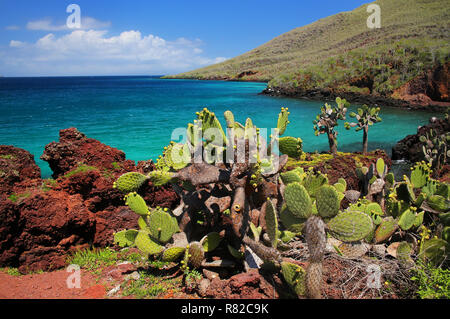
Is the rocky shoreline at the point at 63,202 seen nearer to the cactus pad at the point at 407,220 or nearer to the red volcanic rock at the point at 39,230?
the red volcanic rock at the point at 39,230

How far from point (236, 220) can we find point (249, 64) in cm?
11209

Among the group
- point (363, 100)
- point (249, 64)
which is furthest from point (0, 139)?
point (249, 64)

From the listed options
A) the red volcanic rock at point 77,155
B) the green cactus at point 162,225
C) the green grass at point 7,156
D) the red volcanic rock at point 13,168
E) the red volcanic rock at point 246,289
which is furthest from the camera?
the red volcanic rock at point 77,155

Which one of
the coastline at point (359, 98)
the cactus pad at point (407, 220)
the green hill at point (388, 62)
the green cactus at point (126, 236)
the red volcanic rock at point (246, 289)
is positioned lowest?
the red volcanic rock at point (246, 289)

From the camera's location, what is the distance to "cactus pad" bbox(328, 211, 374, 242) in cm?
268

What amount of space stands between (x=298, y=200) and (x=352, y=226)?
544 mm

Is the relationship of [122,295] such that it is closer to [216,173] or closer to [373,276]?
[216,173]

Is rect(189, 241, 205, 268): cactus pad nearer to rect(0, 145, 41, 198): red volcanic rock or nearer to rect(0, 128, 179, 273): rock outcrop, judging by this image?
rect(0, 128, 179, 273): rock outcrop

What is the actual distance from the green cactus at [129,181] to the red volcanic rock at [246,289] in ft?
4.97

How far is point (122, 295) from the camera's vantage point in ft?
10.1

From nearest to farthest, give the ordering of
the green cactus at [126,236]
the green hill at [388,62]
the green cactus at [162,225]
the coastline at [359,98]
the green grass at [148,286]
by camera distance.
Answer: the green grass at [148,286] → the green cactus at [162,225] → the green cactus at [126,236] → the coastline at [359,98] → the green hill at [388,62]

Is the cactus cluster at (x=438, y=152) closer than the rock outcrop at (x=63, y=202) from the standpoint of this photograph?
No

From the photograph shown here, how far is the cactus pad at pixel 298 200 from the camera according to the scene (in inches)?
106

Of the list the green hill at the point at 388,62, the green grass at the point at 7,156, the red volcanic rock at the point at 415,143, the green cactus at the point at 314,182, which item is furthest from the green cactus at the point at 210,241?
the green hill at the point at 388,62
